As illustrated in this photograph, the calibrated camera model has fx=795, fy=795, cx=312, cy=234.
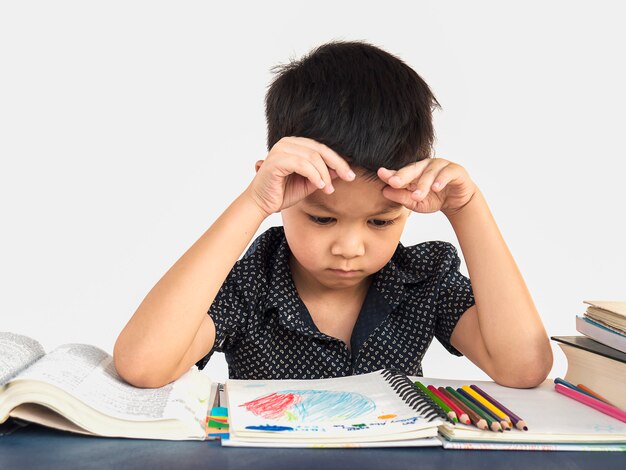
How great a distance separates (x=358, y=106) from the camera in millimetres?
1142

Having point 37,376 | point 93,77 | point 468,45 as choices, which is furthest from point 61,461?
point 468,45

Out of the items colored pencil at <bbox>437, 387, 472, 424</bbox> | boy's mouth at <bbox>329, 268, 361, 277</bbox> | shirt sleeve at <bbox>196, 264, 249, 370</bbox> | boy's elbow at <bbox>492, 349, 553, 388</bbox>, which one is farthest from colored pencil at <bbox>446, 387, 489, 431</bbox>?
shirt sleeve at <bbox>196, 264, 249, 370</bbox>

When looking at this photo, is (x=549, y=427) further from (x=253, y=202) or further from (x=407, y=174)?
(x=253, y=202)

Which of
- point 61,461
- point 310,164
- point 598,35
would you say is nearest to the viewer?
point 61,461

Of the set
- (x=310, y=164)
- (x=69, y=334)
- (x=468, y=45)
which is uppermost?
(x=468, y=45)

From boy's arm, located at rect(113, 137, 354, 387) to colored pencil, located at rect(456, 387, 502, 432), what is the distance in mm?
312

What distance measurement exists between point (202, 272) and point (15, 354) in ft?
0.82

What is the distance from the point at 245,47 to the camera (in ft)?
7.50

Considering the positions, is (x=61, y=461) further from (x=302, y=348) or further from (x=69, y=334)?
(x=69, y=334)

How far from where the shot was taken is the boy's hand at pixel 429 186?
1069mm

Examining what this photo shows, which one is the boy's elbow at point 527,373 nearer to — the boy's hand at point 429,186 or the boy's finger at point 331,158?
the boy's hand at point 429,186

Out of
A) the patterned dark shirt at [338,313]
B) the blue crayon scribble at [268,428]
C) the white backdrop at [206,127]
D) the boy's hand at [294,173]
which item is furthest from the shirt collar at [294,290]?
the white backdrop at [206,127]

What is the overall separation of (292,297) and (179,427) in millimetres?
503

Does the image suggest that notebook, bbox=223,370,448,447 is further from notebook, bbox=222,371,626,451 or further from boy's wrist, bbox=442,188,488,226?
boy's wrist, bbox=442,188,488,226
